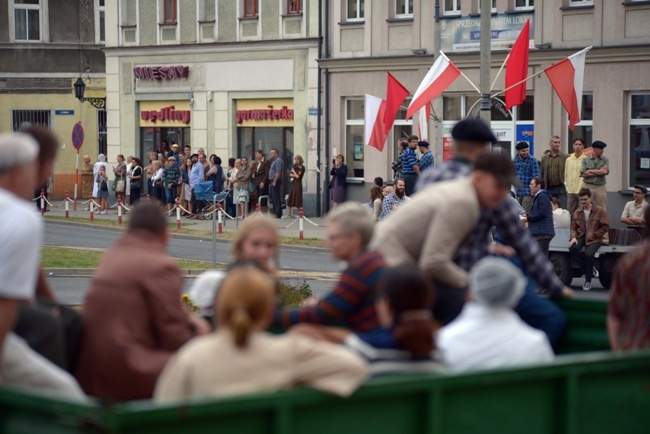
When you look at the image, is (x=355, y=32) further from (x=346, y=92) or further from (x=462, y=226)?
(x=462, y=226)

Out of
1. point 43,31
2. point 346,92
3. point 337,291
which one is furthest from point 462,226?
point 43,31

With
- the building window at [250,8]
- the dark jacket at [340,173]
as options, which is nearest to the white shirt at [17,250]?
the dark jacket at [340,173]

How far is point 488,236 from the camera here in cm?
755

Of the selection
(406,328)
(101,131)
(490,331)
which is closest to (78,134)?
(101,131)

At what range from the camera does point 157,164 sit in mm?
38656

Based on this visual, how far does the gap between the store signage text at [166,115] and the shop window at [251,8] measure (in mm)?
3986

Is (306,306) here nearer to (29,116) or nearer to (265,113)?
(265,113)

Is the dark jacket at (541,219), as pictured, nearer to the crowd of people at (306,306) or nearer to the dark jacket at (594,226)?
the dark jacket at (594,226)

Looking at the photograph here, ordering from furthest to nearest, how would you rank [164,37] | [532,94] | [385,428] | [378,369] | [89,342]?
[164,37] < [532,94] < [89,342] < [378,369] < [385,428]

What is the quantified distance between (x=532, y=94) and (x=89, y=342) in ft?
88.6

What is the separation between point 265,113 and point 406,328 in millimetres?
33635

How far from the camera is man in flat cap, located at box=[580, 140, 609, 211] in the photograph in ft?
81.8

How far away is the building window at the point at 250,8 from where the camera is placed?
3900cm

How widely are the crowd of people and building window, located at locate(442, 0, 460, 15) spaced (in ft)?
87.4
